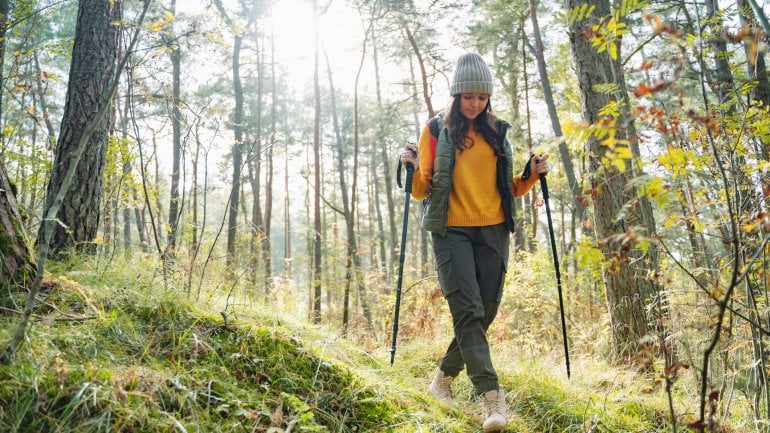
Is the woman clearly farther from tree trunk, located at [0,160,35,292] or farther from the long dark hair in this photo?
tree trunk, located at [0,160,35,292]

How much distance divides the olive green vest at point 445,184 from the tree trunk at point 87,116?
2.89 meters

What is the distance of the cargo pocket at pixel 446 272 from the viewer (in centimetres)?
315

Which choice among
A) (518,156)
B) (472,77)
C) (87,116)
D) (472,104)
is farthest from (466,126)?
(518,156)

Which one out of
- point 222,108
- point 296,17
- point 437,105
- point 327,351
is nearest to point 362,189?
point 437,105

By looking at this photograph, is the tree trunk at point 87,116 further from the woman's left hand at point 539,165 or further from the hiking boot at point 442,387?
the woman's left hand at point 539,165

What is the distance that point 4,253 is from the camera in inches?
105

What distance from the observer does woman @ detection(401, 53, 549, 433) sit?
325 cm

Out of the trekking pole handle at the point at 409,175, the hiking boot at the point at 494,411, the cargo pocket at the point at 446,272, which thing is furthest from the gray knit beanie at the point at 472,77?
the hiking boot at the point at 494,411

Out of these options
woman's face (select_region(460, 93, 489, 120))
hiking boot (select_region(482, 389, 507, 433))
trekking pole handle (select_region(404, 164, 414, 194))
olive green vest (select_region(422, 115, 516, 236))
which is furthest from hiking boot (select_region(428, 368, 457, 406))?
woman's face (select_region(460, 93, 489, 120))

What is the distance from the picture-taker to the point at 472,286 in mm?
3127

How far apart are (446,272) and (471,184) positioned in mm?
626

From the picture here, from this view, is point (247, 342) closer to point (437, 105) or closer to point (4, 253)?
point (4, 253)

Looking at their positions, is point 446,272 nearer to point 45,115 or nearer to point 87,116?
point 87,116

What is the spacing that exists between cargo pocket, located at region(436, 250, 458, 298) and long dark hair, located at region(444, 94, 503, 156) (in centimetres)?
73
